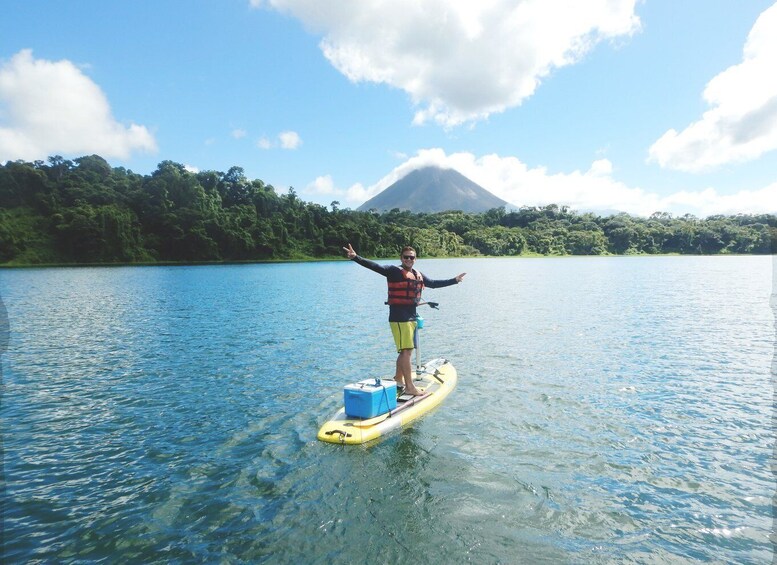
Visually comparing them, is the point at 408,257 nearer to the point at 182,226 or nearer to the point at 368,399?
the point at 368,399

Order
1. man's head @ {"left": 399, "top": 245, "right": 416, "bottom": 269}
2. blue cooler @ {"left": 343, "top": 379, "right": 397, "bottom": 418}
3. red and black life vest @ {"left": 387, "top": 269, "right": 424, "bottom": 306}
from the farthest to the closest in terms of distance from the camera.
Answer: red and black life vest @ {"left": 387, "top": 269, "right": 424, "bottom": 306}, man's head @ {"left": 399, "top": 245, "right": 416, "bottom": 269}, blue cooler @ {"left": 343, "top": 379, "right": 397, "bottom": 418}

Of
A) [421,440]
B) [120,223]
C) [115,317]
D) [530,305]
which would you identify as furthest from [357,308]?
[120,223]

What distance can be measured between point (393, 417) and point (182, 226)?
441 ft

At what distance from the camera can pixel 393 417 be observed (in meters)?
11.0

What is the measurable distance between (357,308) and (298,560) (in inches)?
1157

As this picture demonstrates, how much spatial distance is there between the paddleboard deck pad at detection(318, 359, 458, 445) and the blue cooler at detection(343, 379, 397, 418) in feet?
0.45

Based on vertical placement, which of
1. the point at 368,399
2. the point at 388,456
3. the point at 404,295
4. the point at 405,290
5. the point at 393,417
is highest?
the point at 405,290

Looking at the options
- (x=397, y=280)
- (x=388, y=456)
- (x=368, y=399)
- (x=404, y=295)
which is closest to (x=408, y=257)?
(x=397, y=280)

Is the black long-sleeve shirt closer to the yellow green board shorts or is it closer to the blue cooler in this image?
the yellow green board shorts

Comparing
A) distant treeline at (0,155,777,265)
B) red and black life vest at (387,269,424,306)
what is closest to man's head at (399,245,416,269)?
red and black life vest at (387,269,424,306)

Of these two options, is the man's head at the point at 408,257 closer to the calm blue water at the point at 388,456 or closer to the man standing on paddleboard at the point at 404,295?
the man standing on paddleboard at the point at 404,295

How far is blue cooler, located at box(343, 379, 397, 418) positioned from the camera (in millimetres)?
10672

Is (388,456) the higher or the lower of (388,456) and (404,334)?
the lower

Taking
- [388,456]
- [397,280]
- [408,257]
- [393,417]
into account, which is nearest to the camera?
[388,456]
